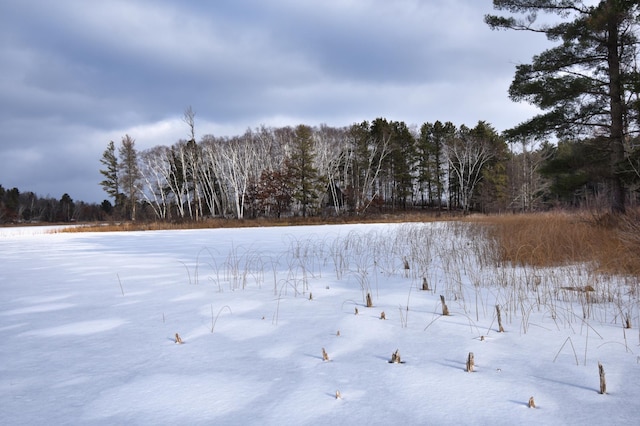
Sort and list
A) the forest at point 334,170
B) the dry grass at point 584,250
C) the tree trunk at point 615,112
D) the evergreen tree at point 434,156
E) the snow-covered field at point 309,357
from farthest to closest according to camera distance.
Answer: the evergreen tree at point 434,156 → the forest at point 334,170 → the tree trunk at point 615,112 → the dry grass at point 584,250 → the snow-covered field at point 309,357

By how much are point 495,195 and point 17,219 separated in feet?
233

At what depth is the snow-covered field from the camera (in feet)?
5.25

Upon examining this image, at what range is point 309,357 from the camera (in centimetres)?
223

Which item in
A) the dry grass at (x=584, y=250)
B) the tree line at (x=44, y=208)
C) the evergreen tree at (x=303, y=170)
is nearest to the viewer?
the dry grass at (x=584, y=250)

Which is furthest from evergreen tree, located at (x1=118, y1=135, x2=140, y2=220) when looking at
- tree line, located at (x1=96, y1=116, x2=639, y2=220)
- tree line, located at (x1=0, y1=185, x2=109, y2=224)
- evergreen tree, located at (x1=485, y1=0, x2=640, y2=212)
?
evergreen tree, located at (x1=485, y1=0, x2=640, y2=212)

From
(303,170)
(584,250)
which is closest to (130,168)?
(303,170)

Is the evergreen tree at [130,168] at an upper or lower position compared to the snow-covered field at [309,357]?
upper

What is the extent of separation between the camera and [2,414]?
1.62 m

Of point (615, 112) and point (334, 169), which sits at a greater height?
point (334, 169)

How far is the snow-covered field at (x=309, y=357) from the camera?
63.0 inches

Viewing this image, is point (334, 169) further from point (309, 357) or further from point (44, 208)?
point (44, 208)

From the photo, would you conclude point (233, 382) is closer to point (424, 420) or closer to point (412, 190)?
point (424, 420)

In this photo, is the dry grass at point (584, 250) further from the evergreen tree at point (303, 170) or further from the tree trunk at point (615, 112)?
the evergreen tree at point (303, 170)

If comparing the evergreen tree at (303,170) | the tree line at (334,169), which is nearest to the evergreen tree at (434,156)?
the tree line at (334,169)
